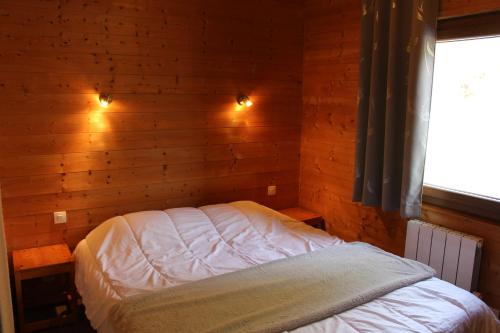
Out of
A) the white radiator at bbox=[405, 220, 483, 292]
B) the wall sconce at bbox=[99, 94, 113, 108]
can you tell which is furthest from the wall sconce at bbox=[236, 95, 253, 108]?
the white radiator at bbox=[405, 220, 483, 292]

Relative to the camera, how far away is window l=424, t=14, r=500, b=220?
98.9 inches

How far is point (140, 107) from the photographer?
3150mm

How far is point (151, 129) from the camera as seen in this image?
322 centimetres

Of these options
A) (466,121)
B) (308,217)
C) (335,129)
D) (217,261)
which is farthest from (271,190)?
(466,121)

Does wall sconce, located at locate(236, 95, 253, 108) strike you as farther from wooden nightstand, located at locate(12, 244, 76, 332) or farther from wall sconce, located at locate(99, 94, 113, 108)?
wooden nightstand, located at locate(12, 244, 76, 332)

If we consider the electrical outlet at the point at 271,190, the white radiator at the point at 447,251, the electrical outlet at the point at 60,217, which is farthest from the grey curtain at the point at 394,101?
the electrical outlet at the point at 60,217

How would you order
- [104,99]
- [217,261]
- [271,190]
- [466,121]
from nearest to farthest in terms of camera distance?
[217,261], [466,121], [104,99], [271,190]

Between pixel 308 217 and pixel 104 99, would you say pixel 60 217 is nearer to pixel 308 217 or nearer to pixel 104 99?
pixel 104 99

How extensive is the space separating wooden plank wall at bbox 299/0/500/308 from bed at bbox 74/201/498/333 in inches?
21.3

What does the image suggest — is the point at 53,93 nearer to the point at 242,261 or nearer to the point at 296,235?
the point at 242,261

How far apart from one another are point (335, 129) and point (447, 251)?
4.41ft

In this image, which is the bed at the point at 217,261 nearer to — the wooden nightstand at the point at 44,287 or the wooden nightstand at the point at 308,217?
the wooden nightstand at the point at 44,287

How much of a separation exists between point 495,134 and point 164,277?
7.02 feet

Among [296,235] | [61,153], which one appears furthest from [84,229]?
[296,235]
